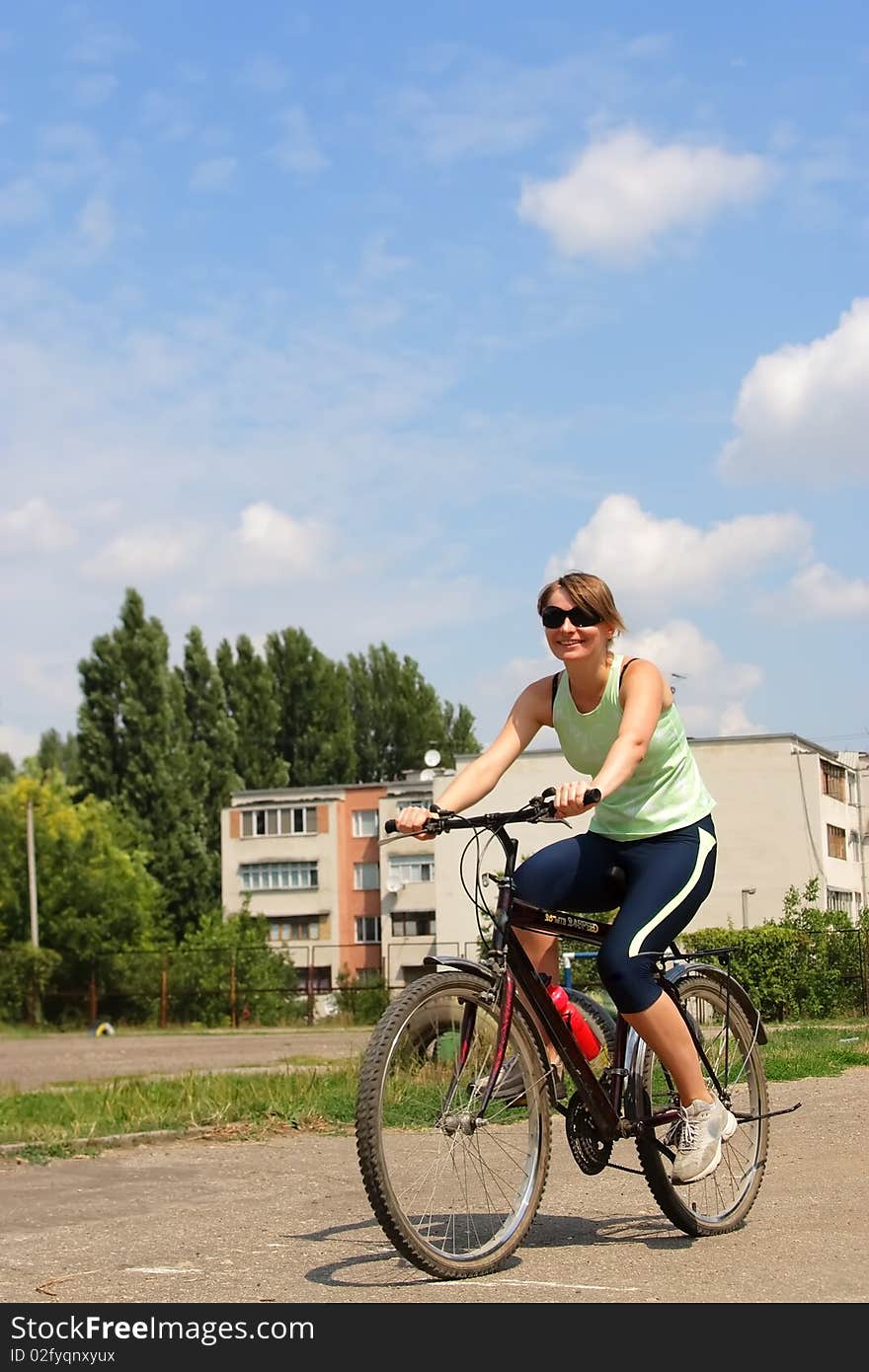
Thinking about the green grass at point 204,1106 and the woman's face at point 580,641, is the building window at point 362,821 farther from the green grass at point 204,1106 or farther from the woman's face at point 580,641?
the woman's face at point 580,641

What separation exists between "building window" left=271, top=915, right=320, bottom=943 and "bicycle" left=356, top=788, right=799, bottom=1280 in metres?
80.9

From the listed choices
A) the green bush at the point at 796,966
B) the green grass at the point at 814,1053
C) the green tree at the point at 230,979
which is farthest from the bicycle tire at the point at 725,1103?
the green tree at the point at 230,979

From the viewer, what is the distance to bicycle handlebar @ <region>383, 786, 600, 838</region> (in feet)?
15.8

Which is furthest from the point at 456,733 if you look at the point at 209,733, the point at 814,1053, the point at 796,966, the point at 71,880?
the point at 814,1053

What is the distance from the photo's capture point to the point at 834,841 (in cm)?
6556

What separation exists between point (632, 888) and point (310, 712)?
78574 millimetres

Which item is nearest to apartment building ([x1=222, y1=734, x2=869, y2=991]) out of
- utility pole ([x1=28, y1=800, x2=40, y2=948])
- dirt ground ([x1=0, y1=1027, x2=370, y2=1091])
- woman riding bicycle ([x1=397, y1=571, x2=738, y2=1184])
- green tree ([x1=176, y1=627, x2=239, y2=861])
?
green tree ([x1=176, y1=627, x2=239, y2=861])

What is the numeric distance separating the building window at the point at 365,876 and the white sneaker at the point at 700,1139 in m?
79.6

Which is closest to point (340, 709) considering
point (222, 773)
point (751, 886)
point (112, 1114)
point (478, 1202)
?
point (222, 773)

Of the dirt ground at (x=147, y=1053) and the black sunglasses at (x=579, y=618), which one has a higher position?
the black sunglasses at (x=579, y=618)

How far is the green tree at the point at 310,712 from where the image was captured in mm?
82188

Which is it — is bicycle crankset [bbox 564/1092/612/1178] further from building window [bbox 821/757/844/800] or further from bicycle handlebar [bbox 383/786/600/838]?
building window [bbox 821/757/844/800]

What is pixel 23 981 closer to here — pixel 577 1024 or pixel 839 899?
pixel 839 899
